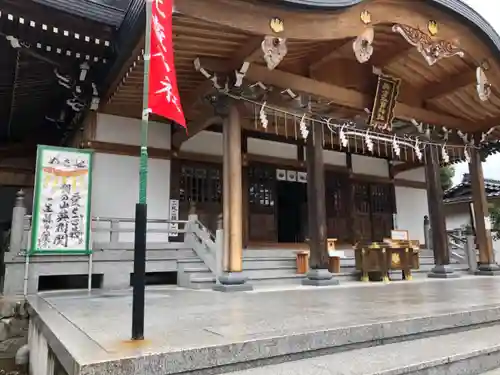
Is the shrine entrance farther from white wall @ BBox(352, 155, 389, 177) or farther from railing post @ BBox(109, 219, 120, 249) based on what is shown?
railing post @ BBox(109, 219, 120, 249)

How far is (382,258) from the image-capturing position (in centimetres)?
850

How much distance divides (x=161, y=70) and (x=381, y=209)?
11746 mm

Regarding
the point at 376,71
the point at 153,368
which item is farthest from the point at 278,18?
the point at 153,368

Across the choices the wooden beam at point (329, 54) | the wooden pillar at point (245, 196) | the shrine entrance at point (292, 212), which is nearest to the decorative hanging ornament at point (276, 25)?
the wooden beam at point (329, 54)

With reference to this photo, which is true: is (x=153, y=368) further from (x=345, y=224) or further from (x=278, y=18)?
(x=345, y=224)

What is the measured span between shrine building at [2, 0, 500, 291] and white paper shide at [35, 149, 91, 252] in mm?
558

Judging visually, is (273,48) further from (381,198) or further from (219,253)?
(381,198)

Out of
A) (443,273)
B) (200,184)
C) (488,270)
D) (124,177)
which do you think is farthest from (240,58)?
(488,270)

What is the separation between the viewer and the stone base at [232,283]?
20.5 ft

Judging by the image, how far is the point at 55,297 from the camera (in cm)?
573

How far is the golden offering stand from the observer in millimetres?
8469

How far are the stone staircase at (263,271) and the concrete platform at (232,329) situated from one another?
240 centimetres

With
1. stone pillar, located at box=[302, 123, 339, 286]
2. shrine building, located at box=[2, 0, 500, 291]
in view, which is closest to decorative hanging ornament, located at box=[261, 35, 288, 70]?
shrine building, located at box=[2, 0, 500, 291]

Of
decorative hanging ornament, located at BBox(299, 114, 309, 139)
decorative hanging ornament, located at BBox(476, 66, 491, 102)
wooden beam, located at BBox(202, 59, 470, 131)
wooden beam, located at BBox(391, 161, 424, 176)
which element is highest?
decorative hanging ornament, located at BBox(476, 66, 491, 102)
